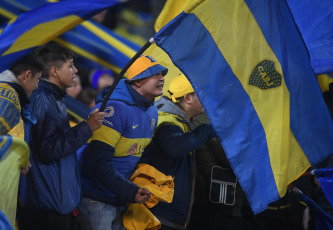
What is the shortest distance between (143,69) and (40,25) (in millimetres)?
1014

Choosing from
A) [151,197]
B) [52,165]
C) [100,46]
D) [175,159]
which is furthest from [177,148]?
[100,46]

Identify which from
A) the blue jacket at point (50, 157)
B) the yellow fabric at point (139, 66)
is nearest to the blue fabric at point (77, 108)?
the yellow fabric at point (139, 66)

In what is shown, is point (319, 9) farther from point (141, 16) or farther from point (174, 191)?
point (141, 16)

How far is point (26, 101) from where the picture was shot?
4438 millimetres

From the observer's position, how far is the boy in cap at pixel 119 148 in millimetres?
4840

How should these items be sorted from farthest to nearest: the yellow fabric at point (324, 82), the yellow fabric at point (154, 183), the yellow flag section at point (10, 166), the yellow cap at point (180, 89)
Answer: the yellow fabric at point (324, 82) < the yellow cap at point (180, 89) < the yellow fabric at point (154, 183) < the yellow flag section at point (10, 166)

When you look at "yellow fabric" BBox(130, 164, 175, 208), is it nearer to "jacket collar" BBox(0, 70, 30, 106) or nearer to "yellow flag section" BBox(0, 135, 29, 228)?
"jacket collar" BBox(0, 70, 30, 106)

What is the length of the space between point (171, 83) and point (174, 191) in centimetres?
105

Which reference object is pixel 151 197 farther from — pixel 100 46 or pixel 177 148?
pixel 100 46

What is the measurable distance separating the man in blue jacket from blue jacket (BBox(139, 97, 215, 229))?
85cm

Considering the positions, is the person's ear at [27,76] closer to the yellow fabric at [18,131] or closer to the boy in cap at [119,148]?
the yellow fabric at [18,131]

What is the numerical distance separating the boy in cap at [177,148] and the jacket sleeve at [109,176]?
627 mm

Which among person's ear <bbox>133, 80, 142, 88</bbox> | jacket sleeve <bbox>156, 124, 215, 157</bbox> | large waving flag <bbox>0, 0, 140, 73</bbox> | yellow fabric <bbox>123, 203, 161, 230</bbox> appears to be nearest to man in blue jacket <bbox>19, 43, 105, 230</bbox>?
yellow fabric <bbox>123, 203, 161, 230</bbox>

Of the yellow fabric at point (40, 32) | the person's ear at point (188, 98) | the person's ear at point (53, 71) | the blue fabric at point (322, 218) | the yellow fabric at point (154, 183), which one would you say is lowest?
the blue fabric at point (322, 218)
